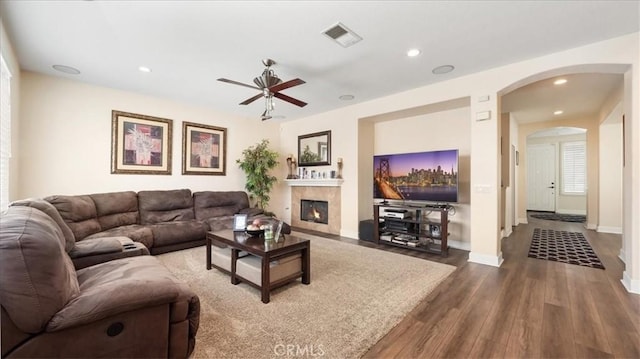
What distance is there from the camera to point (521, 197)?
6441 millimetres

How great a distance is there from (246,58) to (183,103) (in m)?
2.47

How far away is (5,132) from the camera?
2701mm

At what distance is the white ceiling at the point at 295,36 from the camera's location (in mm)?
2141

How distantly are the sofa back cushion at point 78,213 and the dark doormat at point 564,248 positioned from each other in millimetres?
6055

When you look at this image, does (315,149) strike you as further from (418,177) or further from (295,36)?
(295,36)

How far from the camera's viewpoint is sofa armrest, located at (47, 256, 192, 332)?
1168mm

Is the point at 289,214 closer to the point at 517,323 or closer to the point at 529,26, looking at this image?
the point at 517,323

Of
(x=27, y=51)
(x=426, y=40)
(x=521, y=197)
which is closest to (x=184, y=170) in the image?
(x=27, y=51)

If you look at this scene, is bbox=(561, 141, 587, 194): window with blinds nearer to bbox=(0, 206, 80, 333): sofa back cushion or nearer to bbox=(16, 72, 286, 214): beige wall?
bbox=(16, 72, 286, 214): beige wall

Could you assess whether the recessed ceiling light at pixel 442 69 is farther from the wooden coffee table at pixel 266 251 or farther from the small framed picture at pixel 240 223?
the small framed picture at pixel 240 223

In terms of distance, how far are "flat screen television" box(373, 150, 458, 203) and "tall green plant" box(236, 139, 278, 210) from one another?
2280mm

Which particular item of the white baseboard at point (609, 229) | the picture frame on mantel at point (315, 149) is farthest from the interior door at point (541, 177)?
the picture frame on mantel at point (315, 149)

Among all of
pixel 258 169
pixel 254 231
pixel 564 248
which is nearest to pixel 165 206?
pixel 258 169

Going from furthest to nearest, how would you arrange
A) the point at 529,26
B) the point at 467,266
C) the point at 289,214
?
the point at 289,214 < the point at 467,266 < the point at 529,26
